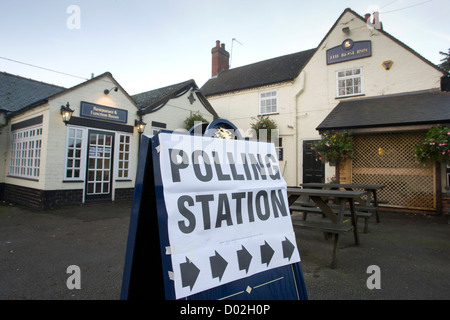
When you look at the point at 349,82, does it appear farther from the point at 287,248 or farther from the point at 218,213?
the point at 218,213

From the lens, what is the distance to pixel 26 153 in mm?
8664

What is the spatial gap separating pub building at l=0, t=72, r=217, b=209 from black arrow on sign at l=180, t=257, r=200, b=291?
7876mm

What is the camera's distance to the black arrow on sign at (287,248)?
1.96 meters

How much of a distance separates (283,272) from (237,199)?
0.64 m

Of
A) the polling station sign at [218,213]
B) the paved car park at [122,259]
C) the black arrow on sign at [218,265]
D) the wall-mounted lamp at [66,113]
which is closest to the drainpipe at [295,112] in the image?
the paved car park at [122,259]

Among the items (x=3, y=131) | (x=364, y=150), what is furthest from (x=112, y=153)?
(x=364, y=150)

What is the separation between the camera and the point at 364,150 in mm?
9336

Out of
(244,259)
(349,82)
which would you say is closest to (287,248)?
(244,259)

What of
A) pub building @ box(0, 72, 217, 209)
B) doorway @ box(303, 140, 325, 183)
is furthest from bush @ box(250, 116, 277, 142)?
pub building @ box(0, 72, 217, 209)

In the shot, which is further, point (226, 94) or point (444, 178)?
point (226, 94)

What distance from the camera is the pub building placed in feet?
25.5

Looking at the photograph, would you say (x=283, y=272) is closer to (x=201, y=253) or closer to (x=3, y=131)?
(x=201, y=253)

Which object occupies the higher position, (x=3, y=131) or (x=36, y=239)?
(x=3, y=131)

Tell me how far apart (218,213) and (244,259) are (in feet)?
1.14
